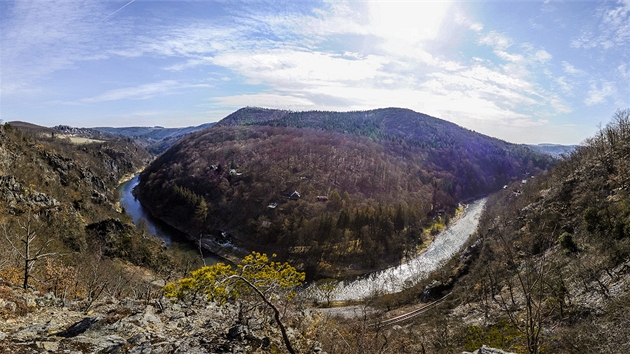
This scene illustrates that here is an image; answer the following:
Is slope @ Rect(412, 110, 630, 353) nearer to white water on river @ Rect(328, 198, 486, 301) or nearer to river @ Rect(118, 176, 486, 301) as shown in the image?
white water on river @ Rect(328, 198, 486, 301)

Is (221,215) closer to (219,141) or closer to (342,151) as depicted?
(342,151)

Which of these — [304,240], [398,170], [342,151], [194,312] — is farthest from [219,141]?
[194,312]

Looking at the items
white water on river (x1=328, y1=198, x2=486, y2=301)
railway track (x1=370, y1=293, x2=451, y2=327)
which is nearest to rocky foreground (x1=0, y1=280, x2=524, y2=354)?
railway track (x1=370, y1=293, x2=451, y2=327)

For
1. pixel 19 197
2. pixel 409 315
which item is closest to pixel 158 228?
pixel 19 197

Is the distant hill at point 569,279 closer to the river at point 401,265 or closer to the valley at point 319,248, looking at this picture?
the valley at point 319,248

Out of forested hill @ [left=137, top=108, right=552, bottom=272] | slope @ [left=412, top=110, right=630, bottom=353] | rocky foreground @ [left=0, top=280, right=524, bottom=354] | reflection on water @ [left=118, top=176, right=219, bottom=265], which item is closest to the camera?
rocky foreground @ [left=0, top=280, right=524, bottom=354]

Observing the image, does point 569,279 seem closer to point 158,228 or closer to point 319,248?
point 319,248
